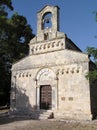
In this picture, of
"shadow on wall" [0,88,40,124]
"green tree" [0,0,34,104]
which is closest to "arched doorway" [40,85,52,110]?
"shadow on wall" [0,88,40,124]

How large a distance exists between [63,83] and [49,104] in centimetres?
215

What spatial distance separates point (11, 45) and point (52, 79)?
12.0 meters

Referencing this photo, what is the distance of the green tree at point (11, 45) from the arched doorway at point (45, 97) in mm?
8500

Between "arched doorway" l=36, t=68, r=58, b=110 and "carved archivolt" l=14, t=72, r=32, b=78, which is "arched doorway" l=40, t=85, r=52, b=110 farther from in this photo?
"carved archivolt" l=14, t=72, r=32, b=78

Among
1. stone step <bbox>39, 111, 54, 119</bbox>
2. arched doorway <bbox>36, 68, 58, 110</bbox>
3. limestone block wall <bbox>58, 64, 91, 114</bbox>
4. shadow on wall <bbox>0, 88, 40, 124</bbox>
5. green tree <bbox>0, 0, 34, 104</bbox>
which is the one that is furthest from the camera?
green tree <bbox>0, 0, 34, 104</bbox>

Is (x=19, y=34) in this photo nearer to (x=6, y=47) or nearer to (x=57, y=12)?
(x=6, y=47)

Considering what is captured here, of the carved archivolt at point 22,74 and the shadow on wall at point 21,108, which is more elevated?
the carved archivolt at point 22,74

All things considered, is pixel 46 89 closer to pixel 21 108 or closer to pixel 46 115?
pixel 46 115

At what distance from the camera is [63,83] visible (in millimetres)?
15469

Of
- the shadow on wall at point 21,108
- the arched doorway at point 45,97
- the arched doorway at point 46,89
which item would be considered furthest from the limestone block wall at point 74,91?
the shadow on wall at point 21,108

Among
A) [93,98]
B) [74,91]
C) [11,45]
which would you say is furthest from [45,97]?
[11,45]

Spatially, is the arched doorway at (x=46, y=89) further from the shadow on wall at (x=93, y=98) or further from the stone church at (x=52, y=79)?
the shadow on wall at (x=93, y=98)

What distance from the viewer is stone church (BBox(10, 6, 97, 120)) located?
14548 mm

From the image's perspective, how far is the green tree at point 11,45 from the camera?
957 inches
